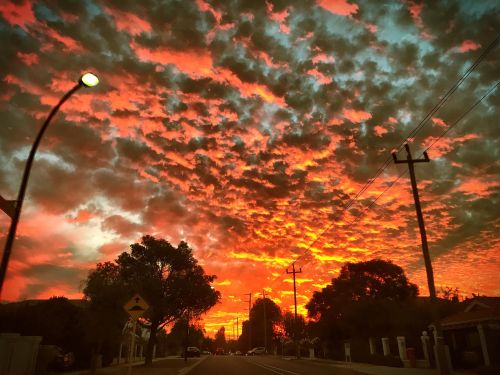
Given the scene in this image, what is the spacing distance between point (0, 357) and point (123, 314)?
44.0 ft

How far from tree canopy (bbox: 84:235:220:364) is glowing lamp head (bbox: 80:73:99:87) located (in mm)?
29031

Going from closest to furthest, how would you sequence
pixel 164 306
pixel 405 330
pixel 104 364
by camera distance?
1. pixel 104 364
2. pixel 164 306
3. pixel 405 330

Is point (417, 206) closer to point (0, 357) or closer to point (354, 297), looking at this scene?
point (0, 357)

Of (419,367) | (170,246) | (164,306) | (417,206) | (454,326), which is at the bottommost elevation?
(419,367)

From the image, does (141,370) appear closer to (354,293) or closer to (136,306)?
(136,306)

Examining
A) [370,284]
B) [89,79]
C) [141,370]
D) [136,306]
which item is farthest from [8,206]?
[370,284]

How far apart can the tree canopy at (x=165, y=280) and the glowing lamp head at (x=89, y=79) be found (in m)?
29.0

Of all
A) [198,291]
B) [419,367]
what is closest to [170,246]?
[198,291]

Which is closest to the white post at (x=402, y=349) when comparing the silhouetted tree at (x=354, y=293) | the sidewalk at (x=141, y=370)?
the sidewalk at (x=141, y=370)

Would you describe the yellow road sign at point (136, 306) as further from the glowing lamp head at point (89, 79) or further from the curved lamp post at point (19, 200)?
the glowing lamp head at point (89, 79)

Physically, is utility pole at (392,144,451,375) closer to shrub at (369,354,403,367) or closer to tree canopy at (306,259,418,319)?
shrub at (369,354,403,367)

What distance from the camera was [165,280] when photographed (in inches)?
1722

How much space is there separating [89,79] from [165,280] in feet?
116

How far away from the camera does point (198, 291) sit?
44.1m
